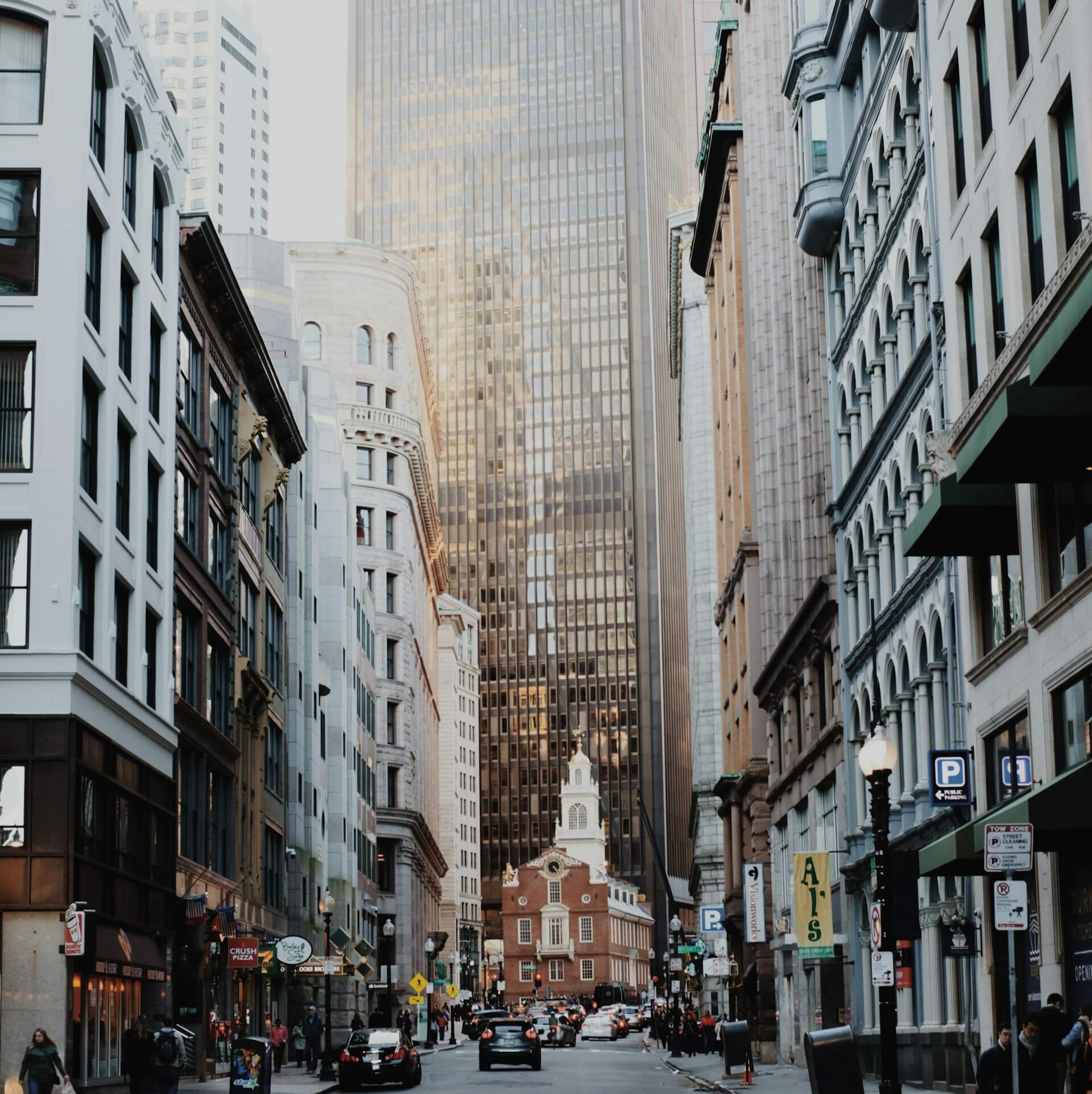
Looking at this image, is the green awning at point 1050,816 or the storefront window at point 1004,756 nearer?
the green awning at point 1050,816

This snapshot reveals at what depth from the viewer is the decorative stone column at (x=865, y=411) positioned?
44219mm

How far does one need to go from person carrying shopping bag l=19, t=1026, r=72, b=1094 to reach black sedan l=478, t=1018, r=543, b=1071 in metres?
30.6

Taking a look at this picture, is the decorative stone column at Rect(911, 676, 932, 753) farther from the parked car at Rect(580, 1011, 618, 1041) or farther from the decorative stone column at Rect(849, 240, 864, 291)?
the parked car at Rect(580, 1011, 618, 1041)

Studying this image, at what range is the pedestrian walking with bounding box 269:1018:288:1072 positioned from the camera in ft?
178

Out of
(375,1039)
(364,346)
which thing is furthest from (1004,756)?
(364,346)

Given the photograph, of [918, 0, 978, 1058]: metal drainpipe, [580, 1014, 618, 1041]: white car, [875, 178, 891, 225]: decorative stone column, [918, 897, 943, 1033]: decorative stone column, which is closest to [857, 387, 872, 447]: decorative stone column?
[875, 178, 891, 225]: decorative stone column

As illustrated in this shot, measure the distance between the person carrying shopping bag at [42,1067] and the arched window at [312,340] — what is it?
258 ft

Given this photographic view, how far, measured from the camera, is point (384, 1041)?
43.6 meters

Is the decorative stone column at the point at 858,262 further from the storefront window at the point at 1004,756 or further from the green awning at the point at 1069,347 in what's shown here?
the green awning at the point at 1069,347

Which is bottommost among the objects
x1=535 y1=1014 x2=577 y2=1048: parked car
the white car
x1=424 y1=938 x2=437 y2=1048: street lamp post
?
A: the white car

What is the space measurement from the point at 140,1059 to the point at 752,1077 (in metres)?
18.1

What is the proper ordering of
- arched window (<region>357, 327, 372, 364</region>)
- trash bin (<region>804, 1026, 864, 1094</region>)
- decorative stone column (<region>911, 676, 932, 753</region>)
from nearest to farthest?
1. trash bin (<region>804, 1026, 864, 1094</region>)
2. decorative stone column (<region>911, 676, 932, 753</region>)
3. arched window (<region>357, 327, 372, 364</region>)

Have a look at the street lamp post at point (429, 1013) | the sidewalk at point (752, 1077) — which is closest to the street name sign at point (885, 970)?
the sidewalk at point (752, 1077)

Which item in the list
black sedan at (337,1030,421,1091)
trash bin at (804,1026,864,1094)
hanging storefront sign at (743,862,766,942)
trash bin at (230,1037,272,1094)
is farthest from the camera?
hanging storefront sign at (743,862,766,942)
